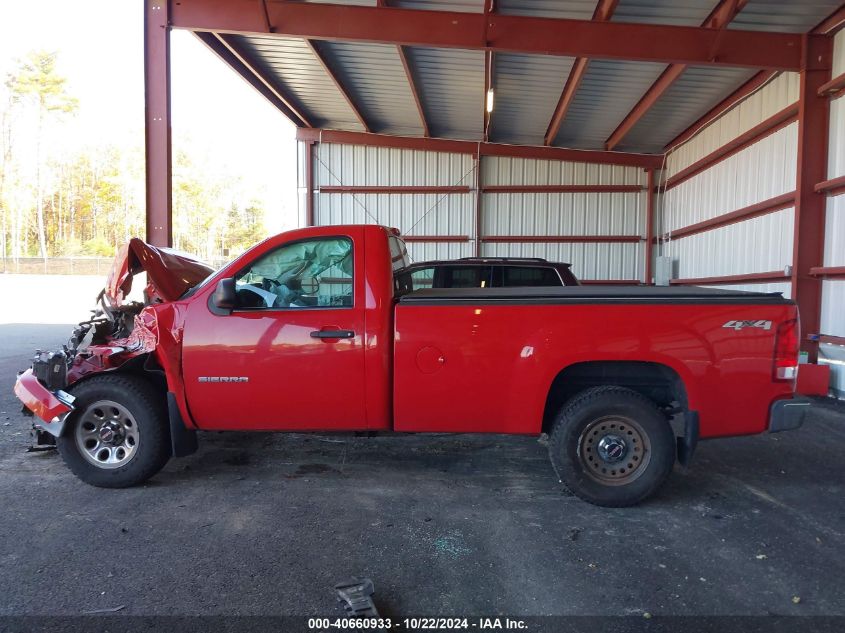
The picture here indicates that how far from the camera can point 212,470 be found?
4.62m

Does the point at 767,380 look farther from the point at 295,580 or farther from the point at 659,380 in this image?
the point at 295,580

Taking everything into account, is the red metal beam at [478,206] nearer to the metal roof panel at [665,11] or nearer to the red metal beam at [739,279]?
the red metal beam at [739,279]

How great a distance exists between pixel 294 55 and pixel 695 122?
30.8 ft

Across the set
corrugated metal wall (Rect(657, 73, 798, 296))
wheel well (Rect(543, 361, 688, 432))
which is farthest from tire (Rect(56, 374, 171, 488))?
corrugated metal wall (Rect(657, 73, 798, 296))

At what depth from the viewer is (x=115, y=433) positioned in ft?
13.6

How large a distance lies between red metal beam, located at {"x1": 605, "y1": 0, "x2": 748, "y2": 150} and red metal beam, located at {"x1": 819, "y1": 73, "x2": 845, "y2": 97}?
168cm

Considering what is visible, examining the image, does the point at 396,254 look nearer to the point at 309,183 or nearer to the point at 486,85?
the point at 486,85

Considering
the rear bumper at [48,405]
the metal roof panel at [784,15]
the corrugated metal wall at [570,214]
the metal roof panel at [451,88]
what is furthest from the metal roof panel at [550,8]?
the rear bumper at [48,405]

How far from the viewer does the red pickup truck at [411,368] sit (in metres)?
3.68

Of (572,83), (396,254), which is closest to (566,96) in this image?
(572,83)

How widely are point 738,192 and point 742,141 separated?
100 centimetres

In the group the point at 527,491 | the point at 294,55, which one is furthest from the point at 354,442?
the point at 294,55

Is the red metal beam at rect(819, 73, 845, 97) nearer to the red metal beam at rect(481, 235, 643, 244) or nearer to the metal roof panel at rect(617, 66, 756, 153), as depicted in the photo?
the metal roof panel at rect(617, 66, 756, 153)

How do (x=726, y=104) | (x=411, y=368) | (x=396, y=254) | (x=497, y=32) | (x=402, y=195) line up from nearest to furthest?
(x=411, y=368) → (x=396, y=254) → (x=497, y=32) → (x=726, y=104) → (x=402, y=195)
